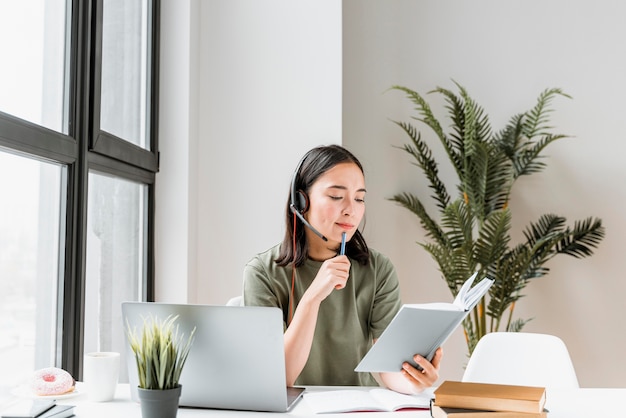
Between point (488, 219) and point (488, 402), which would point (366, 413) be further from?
point (488, 219)

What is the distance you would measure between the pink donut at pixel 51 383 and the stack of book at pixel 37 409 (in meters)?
0.08

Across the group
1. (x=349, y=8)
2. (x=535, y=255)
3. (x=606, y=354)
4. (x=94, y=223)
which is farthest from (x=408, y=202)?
(x=94, y=223)

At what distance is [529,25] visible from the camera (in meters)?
3.24

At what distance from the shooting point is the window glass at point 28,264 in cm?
148

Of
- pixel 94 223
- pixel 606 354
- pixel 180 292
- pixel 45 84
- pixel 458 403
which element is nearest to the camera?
pixel 458 403

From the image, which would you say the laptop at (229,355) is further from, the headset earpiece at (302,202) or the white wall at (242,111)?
the white wall at (242,111)

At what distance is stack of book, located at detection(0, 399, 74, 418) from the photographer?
42.7 inches

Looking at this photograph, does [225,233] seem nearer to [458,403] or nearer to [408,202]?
[408,202]

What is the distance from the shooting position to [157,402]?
1076 millimetres

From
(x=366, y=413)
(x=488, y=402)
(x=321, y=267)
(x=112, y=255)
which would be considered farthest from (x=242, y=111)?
(x=488, y=402)

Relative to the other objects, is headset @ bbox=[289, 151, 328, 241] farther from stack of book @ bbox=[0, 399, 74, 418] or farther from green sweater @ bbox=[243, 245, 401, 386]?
stack of book @ bbox=[0, 399, 74, 418]

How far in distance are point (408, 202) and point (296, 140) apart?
2.30ft

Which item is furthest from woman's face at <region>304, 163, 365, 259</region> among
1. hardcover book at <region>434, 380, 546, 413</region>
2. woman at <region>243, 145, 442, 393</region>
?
hardcover book at <region>434, 380, 546, 413</region>

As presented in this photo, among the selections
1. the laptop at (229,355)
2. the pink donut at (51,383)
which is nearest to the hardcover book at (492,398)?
the laptop at (229,355)
